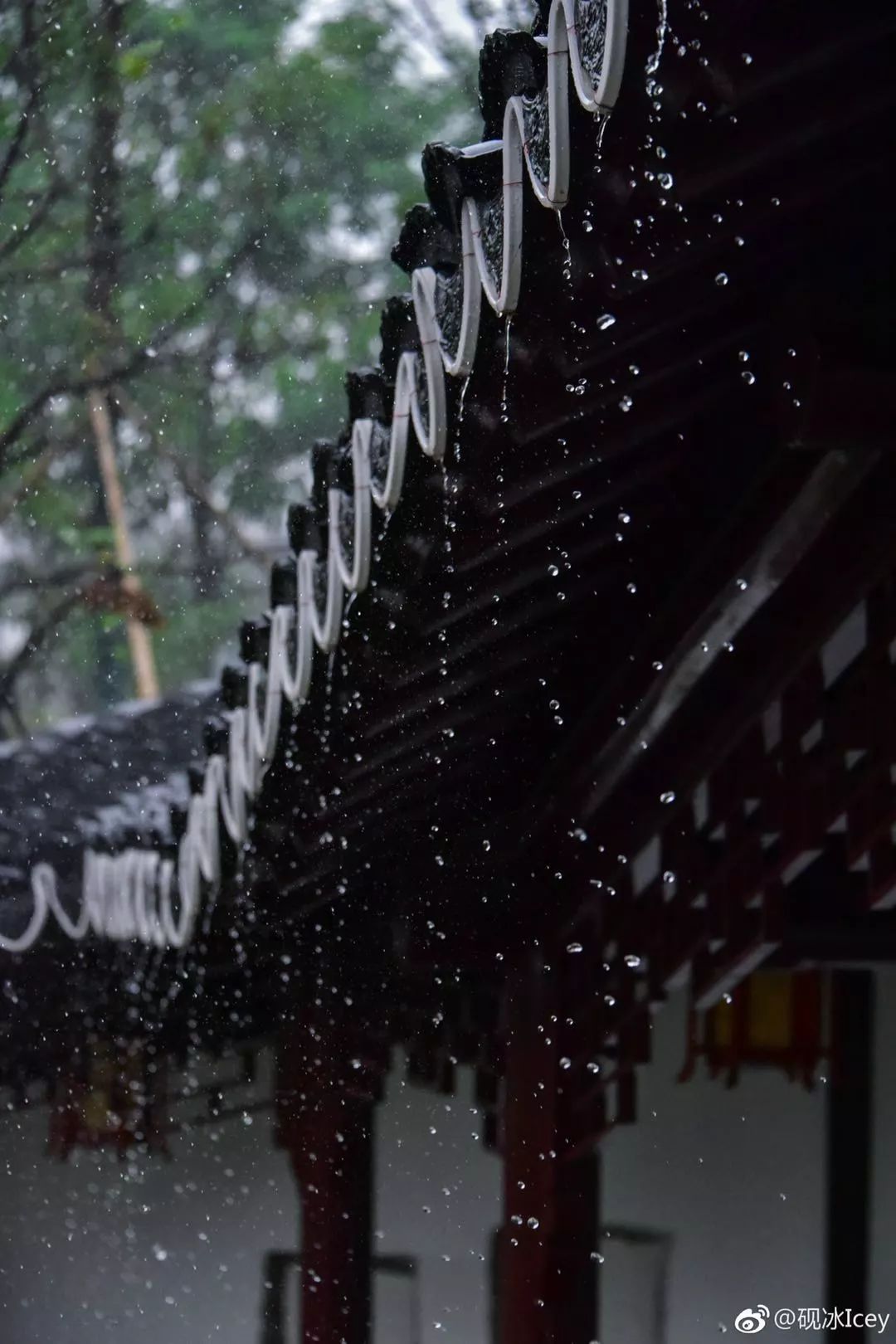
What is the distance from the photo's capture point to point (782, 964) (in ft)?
4.96

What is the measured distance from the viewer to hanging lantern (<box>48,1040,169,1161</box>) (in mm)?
2879

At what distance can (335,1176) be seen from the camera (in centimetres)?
229

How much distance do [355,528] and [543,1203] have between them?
889mm

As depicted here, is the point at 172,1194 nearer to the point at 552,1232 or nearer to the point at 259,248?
the point at 552,1232

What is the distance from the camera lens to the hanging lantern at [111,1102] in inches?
113

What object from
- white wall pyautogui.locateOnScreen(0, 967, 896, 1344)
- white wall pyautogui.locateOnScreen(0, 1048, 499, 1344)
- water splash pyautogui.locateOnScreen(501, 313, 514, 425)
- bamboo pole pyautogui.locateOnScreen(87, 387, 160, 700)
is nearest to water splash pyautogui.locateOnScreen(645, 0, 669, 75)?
water splash pyautogui.locateOnScreen(501, 313, 514, 425)

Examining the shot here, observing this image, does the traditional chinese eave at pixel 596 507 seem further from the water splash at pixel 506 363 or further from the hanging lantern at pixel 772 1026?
the hanging lantern at pixel 772 1026

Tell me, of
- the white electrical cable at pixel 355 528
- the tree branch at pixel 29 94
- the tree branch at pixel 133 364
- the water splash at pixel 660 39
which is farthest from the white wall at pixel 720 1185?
the tree branch at pixel 29 94

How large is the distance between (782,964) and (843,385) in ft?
2.82

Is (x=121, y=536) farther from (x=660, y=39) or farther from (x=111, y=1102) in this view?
(x=660, y=39)

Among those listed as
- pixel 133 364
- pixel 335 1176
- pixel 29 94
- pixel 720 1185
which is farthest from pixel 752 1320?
pixel 29 94

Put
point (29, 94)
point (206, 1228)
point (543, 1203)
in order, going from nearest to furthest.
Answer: point (543, 1203)
point (206, 1228)
point (29, 94)

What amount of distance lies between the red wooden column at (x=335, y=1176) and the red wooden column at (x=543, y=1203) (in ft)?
2.24

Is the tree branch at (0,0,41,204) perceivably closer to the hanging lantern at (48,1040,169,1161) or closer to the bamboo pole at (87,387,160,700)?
the bamboo pole at (87,387,160,700)
